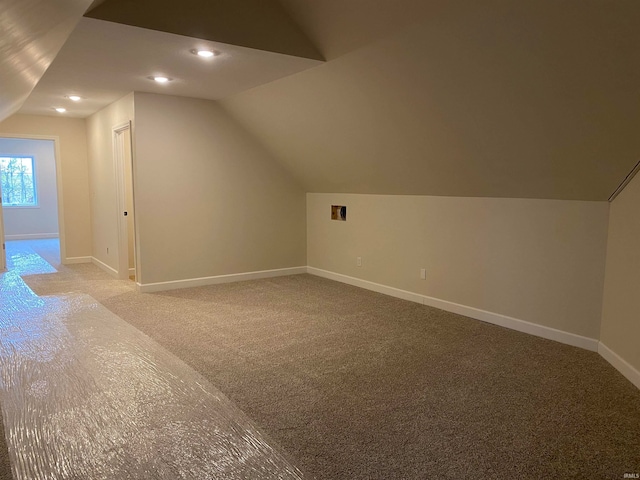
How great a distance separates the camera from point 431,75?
324cm

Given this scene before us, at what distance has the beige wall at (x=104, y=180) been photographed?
591cm

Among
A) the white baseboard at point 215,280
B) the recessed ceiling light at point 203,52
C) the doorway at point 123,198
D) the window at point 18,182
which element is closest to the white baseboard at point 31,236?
the window at point 18,182

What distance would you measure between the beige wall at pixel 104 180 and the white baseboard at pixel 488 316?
3.22m

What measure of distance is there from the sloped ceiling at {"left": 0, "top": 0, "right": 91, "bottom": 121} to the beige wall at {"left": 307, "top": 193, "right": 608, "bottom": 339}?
345 centimetres

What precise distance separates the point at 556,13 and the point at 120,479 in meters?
3.03

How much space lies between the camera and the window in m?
10.3

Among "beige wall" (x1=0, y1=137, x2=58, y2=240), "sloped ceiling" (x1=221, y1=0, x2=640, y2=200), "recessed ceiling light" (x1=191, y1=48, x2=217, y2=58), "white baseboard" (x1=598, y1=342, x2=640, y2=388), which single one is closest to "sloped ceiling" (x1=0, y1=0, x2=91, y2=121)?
"recessed ceiling light" (x1=191, y1=48, x2=217, y2=58)

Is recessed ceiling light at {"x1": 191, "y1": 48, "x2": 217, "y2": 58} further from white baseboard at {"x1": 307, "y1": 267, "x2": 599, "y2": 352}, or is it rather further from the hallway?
white baseboard at {"x1": 307, "y1": 267, "x2": 599, "y2": 352}

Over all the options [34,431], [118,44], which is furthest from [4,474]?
[118,44]

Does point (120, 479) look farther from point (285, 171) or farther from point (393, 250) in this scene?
point (285, 171)

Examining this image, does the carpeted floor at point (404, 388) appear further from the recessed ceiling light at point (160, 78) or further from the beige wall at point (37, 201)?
the beige wall at point (37, 201)

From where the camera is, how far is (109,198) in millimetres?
6293

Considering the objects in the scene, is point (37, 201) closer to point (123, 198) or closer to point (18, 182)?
point (18, 182)

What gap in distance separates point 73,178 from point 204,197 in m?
2.95
